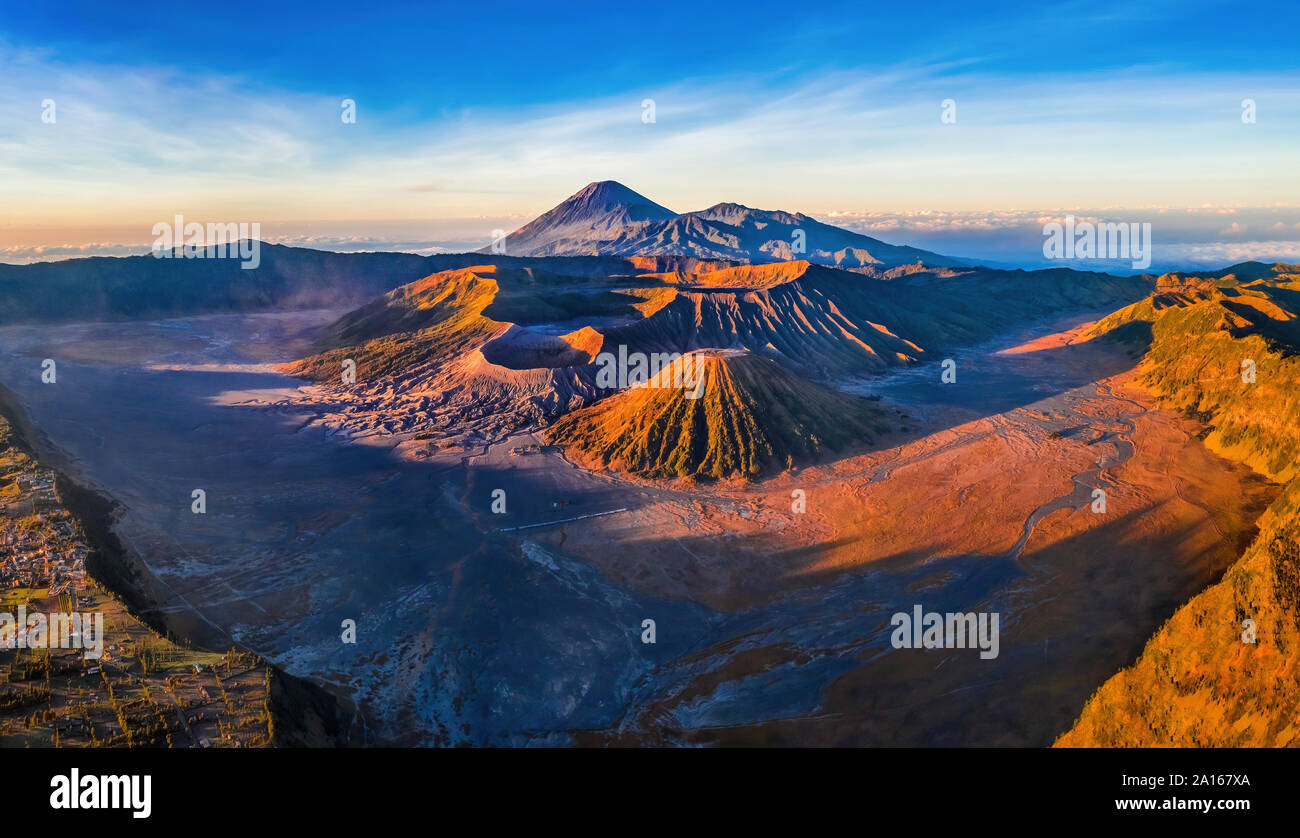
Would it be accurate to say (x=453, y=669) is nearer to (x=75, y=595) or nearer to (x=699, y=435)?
(x=75, y=595)

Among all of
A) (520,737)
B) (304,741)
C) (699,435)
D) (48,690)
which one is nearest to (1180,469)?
(699,435)

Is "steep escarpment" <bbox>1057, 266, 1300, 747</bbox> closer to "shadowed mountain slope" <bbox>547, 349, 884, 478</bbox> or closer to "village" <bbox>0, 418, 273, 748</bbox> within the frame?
"village" <bbox>0, 418, 273, 748</bbox>

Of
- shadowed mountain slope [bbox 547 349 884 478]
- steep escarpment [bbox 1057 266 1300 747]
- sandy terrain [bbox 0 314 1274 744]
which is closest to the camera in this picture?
steep escarpment [bbox 1057 266 1300 747]

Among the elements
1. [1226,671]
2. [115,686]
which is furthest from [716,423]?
[115,686]

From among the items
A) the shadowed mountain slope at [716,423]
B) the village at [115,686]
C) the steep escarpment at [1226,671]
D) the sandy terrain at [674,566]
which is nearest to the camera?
the steep escarpment at [1226,671]

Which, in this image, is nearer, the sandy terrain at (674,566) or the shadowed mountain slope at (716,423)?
the sandy terrain at (674,566)

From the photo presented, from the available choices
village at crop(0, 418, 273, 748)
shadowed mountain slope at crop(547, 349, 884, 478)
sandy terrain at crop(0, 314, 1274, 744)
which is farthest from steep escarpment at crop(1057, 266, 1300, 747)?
shadowed mountain slope at crop(547, 349, 884, 478)

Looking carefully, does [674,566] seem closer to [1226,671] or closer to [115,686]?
[1226,671]

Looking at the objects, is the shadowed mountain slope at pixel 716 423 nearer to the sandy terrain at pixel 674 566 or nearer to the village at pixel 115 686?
the sandy terrain at pixel 674 566

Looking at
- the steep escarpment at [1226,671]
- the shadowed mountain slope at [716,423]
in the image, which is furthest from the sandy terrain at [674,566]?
the steep escarpment at [1226,671]
